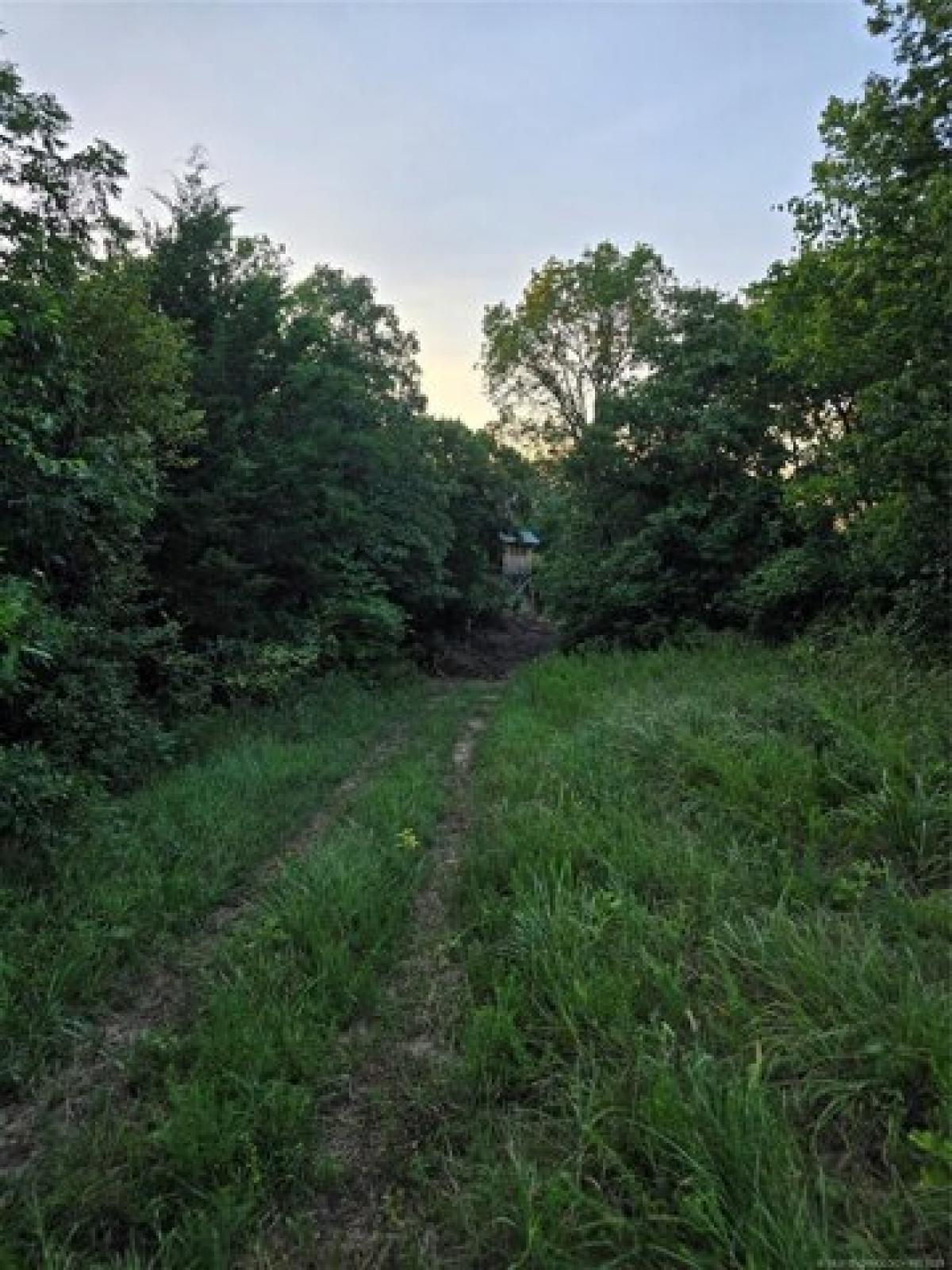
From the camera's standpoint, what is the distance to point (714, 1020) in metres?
2.57

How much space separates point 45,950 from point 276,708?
22.1ft

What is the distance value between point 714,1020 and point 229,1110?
181 cm

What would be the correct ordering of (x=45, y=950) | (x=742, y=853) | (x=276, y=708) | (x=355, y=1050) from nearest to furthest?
1. (x=355, y=1050)
2. (x=45, y=950)
3. (x=742, y=853)
4. (x=276, y=708)

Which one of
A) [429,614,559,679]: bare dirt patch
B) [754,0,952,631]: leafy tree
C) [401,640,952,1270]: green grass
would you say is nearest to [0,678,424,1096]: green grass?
[401,640,952,1270]: green grass

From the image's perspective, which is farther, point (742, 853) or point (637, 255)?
point (637, 255)

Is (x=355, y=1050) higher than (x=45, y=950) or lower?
lower

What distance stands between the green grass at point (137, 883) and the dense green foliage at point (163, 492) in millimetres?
413

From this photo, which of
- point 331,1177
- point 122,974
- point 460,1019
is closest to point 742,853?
point 460,1019

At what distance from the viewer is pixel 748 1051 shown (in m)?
2.40

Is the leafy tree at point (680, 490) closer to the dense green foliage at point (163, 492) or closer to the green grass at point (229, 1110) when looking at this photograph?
the dense green foliage at point (163, 492)

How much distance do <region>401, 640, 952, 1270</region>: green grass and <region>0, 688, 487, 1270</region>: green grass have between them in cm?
49

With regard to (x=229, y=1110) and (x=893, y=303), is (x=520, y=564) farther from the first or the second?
(x=229, y=1110)

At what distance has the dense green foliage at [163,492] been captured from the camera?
16.7 feet

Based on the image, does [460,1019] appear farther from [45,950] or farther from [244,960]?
[45,950]
